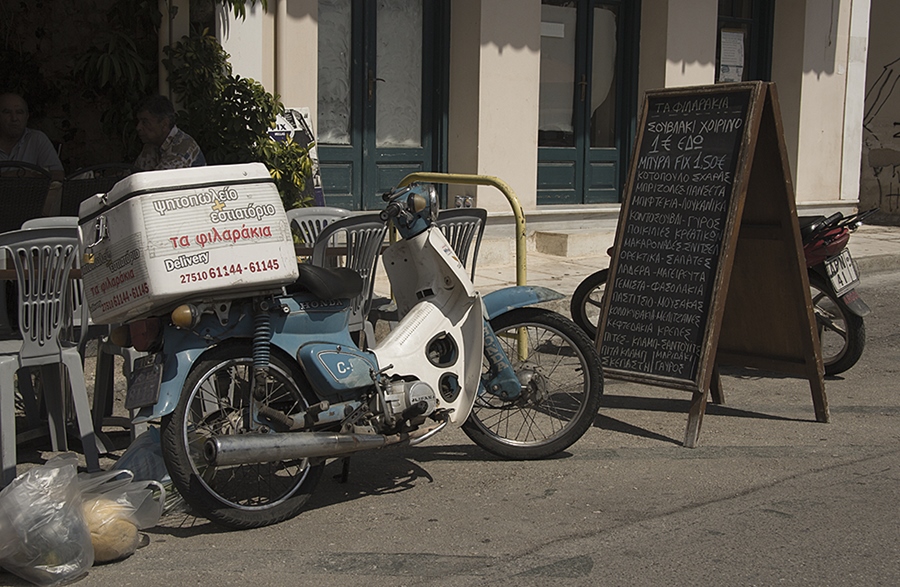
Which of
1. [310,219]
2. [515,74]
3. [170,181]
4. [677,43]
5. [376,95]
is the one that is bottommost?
[310,219]

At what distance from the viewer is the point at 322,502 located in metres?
4.56

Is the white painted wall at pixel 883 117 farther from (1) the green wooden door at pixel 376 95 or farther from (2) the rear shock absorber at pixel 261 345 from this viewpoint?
(2) the rear shock absorber at pixel 261 345

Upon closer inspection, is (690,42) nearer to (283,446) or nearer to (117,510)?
(283,446)

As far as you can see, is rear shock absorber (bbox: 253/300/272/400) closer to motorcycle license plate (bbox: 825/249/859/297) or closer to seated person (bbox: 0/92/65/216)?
seated person (bbox: 0/92/65/216)

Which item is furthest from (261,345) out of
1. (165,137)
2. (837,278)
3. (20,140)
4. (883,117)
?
(883,117)

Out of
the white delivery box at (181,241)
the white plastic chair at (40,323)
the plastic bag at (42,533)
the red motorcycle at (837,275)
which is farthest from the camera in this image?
the red motorcycle at (837,275)

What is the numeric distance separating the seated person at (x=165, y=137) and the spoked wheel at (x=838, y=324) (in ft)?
13.4

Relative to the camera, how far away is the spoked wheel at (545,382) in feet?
16.6

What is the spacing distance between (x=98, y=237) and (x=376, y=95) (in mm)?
6792

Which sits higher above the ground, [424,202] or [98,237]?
[424,202]

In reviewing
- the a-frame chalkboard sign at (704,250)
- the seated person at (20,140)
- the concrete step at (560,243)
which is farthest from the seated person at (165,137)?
the concrete step at (560,243)

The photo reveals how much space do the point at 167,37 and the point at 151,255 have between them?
4.99 m

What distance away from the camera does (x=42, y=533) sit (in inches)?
144

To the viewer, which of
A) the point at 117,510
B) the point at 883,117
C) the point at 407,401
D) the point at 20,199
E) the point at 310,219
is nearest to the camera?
the point at 117,510
